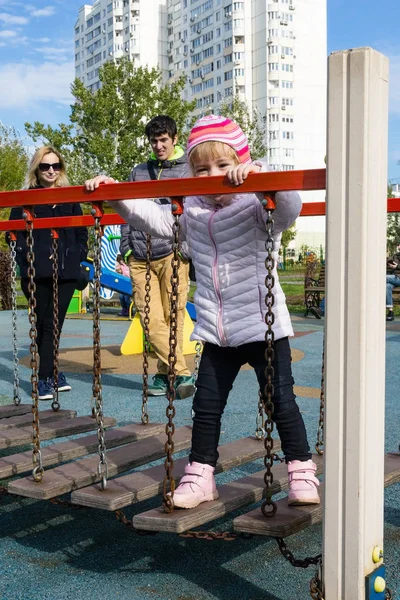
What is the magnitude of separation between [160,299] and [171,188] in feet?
11.2

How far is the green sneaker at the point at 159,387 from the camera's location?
5.73 m

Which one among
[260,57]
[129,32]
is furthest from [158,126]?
[129,32]

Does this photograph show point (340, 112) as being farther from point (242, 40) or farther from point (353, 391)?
point (242, 40)

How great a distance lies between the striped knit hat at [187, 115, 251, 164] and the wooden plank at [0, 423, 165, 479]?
4.18 ft

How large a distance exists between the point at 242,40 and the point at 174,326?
277 feet

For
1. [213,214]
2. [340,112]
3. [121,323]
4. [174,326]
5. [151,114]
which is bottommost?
[121,323]

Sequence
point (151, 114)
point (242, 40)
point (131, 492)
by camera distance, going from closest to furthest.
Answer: point (131, 492)
point (151, 114)
point (242, 40)

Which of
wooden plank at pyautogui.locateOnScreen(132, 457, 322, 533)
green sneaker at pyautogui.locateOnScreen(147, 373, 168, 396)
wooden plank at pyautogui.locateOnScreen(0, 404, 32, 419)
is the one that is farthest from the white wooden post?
green sneaker at pyautogui.locateOnScreen(147, 373, 168, 396)

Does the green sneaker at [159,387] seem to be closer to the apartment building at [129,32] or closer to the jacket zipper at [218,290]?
the jacket zipper at [218,290]

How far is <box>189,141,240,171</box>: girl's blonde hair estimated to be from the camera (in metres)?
2.48

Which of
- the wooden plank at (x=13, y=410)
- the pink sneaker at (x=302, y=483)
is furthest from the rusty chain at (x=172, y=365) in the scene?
the wooden plank at (x=13, y=410)

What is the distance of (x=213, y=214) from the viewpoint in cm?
253

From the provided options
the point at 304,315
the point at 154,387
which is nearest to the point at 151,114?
the point at 304,315

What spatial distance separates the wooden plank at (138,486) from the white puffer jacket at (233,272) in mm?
513
